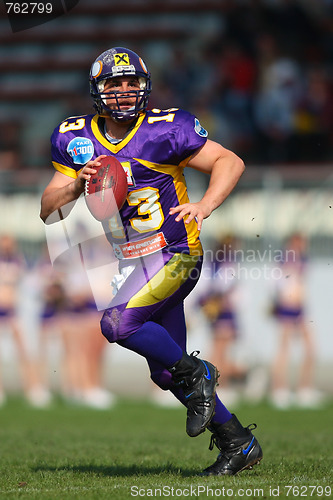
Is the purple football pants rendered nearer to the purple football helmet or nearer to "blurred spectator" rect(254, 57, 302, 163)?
the purple football helmet

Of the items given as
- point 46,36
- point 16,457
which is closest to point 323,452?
point 16,457

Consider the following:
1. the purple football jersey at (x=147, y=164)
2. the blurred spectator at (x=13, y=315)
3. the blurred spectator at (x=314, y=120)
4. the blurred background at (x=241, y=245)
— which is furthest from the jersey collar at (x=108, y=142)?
the blurred spectator at (x=314, y=120)

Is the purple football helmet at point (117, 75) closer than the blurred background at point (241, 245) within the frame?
Yes

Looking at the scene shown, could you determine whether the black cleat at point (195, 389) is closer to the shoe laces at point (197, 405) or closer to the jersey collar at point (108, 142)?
the shoe laces at point (197, 405)

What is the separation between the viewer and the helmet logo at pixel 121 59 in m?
4.83

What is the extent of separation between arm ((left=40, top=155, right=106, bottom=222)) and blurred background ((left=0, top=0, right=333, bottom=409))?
6565 mm

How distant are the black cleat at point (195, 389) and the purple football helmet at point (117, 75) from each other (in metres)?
1.40

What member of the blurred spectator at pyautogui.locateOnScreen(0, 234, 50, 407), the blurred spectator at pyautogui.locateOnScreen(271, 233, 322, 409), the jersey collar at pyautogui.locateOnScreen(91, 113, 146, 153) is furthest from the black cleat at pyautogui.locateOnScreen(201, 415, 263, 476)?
the blurred spectator at pyautogui.locateOnScreen(0, 234, 50, 407)

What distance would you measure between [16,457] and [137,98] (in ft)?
9.22

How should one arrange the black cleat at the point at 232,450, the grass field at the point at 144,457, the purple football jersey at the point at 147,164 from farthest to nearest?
1. the black cleat at the point at 232,450
2. the purple football jersey at the point at 147,164
3. the grass field at the point at 144,457

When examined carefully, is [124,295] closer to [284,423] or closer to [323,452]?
[323,452]

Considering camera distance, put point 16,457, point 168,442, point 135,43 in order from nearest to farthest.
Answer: point 16,457
point 168,442
point 135,43

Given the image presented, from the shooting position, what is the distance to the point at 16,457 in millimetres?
6102

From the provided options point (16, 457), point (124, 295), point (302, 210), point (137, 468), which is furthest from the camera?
point (302, 210)
